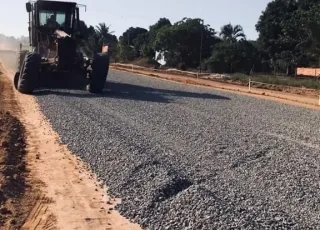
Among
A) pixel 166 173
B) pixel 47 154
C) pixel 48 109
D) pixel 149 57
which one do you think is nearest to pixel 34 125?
pixel 48 109

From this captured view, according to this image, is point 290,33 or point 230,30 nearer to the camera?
point 290,33

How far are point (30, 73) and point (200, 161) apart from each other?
40.0 ft

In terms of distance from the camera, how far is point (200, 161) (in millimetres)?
9750

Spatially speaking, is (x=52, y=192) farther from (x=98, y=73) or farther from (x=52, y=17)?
(x=52, y=17)

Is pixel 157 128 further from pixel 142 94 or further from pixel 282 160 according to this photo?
pixel 142 94

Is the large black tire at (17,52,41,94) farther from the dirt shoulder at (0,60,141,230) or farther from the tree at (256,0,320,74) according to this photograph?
the tree at (256,0,320,74)

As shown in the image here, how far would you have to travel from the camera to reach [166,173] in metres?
8.56

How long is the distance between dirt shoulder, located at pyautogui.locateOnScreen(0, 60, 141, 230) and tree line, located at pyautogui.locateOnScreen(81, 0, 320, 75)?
21.3 meters

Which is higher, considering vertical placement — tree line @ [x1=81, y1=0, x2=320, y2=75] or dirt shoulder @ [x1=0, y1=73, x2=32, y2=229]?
tree line @ [x1=81, y1=0, x2=320, y2=75]

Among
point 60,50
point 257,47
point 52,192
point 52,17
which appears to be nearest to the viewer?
A: point 52,192

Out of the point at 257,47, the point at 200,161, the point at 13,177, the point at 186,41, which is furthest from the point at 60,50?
the point at 186,41

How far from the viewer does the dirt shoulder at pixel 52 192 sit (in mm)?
6742

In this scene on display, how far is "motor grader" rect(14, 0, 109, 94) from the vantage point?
2169 centimetres

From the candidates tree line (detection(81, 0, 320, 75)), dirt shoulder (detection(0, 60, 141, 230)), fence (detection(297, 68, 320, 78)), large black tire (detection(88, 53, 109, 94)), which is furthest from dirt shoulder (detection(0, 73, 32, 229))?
fence (detection(297, 68, 320, 78))
